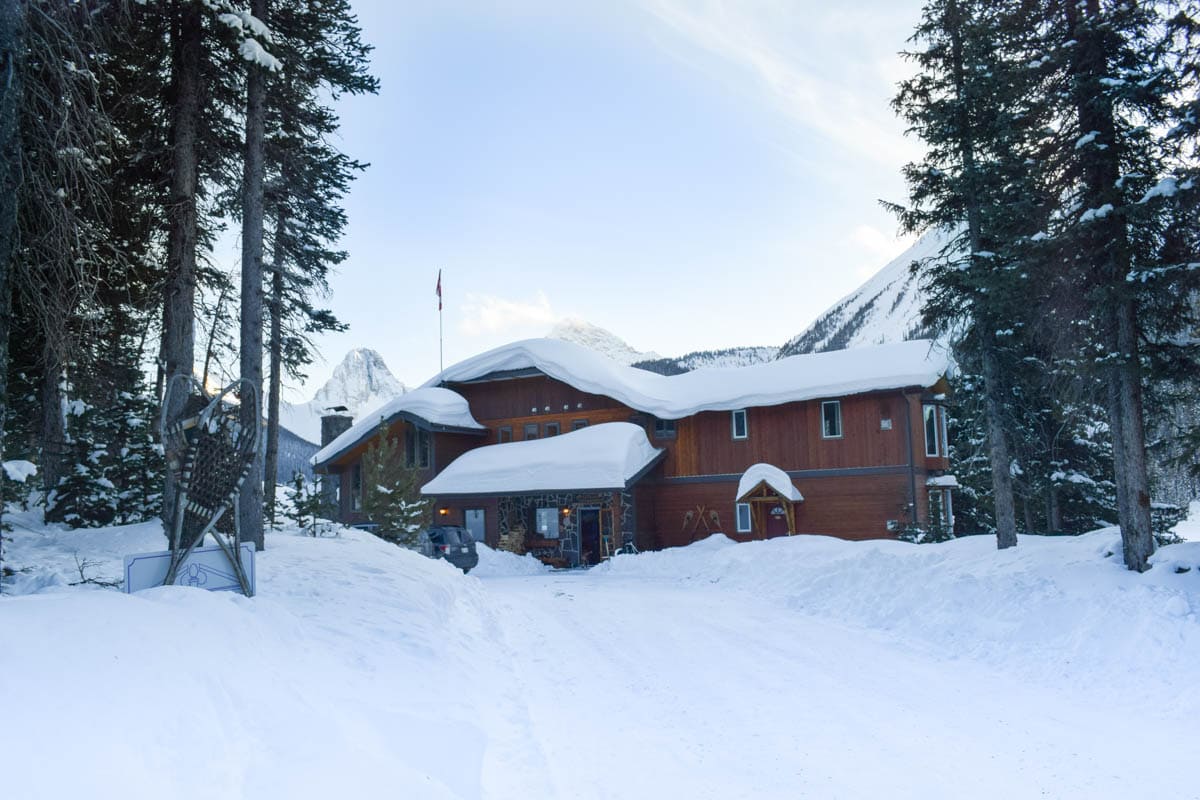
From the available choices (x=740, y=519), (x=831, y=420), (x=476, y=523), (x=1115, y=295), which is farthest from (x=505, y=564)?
(x=1115, y=295)

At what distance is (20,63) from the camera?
7715 mm

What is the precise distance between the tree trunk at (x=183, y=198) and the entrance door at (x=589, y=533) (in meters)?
18.6

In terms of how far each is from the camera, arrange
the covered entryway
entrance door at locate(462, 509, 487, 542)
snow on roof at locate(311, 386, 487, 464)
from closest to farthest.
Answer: the covered entryway → entrance door at locate(462, 509, 487, 542) → snow on roof at locate(311, 386, 487, 464)

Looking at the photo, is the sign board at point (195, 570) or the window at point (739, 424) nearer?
the sign board at point (195, 570)

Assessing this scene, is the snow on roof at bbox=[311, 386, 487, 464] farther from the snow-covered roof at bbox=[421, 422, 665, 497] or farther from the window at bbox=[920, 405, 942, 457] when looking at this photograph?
the window at bbox=[920, 405, 942, 457]

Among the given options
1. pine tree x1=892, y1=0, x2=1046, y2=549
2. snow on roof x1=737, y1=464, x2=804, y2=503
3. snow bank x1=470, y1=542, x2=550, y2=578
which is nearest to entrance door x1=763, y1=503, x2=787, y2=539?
snow on roof x1=737, y1=464, x2=804, y2=503

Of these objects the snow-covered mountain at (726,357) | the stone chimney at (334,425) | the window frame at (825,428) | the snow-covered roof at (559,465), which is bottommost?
the snow-covered roof at (559,465)

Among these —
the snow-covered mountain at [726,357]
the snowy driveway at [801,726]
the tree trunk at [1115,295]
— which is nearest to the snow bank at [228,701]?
the snowy driveway at [801,726]

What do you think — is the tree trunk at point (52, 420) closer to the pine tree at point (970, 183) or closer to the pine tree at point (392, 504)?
the pine tree at point (392, 504)

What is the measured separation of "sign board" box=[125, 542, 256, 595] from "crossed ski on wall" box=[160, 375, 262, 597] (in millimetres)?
79

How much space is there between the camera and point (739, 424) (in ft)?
98.1

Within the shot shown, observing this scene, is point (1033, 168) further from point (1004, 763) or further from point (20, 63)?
point (20, 63)

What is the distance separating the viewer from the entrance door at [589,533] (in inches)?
1174

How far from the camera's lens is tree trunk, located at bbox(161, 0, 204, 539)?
1270 cm
